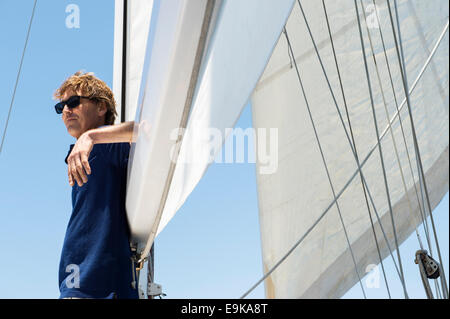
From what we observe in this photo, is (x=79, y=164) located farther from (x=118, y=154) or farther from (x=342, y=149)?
(x=342, y=149)

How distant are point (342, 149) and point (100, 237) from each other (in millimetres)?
1156

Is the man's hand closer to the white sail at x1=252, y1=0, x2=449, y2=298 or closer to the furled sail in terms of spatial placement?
the furled sail

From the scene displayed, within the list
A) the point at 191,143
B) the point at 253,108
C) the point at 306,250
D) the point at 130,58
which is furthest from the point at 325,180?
the point at 191,143

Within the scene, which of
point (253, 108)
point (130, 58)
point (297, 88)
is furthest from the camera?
point (253, 108)

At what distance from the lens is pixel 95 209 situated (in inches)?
37.4

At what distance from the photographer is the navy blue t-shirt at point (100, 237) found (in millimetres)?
877

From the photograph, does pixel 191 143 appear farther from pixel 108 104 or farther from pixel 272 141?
pixel 272 141

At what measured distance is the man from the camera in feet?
2.81

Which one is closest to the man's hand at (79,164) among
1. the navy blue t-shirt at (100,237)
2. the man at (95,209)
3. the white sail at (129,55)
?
the man at (95,209)

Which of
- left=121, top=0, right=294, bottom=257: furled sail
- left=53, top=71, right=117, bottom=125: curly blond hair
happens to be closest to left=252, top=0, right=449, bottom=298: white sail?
left=53, top=71, right=117, bottom=125: curly blond hair
